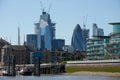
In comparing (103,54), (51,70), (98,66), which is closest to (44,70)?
(51,70)

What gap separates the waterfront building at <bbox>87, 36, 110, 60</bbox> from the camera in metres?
164

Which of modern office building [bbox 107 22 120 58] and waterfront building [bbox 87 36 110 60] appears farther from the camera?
waterfront building [bbox 87 36 110 60]

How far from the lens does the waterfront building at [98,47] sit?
163500 mm

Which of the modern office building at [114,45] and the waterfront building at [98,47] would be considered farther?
the waterfront building at [98,47]

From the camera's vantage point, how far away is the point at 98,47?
169 metres

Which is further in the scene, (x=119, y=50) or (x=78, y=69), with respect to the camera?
(x=119, y=50)

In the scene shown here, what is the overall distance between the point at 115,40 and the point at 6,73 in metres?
39.7

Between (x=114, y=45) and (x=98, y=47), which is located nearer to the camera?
(x=114, y=45)

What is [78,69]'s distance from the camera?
137125 millimetres

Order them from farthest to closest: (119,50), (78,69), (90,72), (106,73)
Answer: (119,50)
(78,69)
(90,72)
(106,73)

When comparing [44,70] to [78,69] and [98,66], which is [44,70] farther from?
[98,66]

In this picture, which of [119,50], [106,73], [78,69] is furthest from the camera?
[119,50]

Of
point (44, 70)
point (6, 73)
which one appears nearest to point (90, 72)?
point (6, 73)

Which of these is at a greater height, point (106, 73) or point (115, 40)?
point (115, 40)
